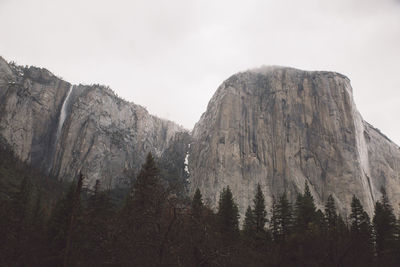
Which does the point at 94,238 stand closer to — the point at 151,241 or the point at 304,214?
the point at 151,241

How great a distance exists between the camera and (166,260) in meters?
14.9

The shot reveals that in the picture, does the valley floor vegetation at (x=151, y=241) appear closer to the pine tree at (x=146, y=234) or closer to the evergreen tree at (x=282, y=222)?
the pine tree at (x=146, y=234)

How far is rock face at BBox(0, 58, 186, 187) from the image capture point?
131250mm

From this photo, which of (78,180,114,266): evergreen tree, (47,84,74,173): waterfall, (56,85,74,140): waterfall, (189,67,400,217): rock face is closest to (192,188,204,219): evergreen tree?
(78,180,114,266): evergreen tree

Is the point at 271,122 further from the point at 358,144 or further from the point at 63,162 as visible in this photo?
the point at 63,162

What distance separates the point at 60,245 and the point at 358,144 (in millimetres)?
99466

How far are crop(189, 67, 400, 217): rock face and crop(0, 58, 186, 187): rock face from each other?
3730 cm

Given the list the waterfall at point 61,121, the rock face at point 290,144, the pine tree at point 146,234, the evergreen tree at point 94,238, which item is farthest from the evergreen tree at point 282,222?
the waterfall at point 61,121

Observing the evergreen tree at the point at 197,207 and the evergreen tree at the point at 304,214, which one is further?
the evergreen tree at the point at 304,214

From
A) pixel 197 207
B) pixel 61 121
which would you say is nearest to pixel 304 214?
pixel 197 207

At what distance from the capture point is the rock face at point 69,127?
131 metres

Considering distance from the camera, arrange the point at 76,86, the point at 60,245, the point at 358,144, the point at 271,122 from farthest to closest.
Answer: the point at 76,86, the point at 271,122, the point at 358,144, the point at 60,245

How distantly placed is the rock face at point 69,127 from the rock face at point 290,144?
3730 cm

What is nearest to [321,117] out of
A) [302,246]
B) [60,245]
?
[302,246]
